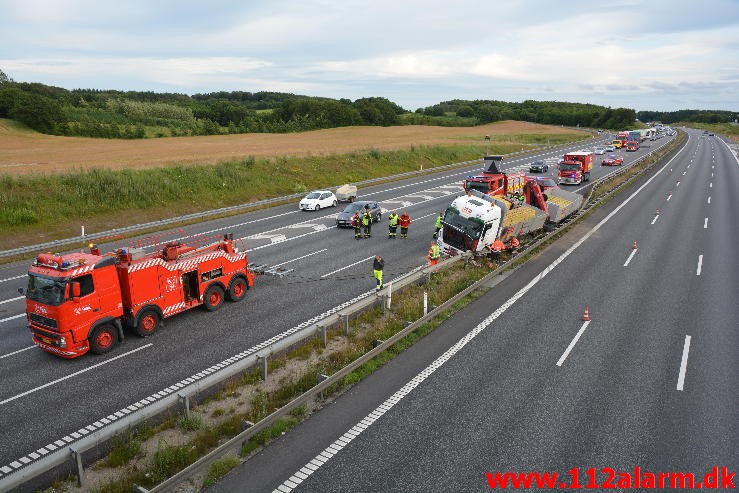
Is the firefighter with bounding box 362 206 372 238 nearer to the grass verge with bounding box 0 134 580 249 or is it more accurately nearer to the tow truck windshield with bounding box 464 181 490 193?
the tow truck windshield with bounding box 464 181 490 193

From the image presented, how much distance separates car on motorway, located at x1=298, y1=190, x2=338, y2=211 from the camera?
36906 millimetres

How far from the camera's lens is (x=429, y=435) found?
1012cm

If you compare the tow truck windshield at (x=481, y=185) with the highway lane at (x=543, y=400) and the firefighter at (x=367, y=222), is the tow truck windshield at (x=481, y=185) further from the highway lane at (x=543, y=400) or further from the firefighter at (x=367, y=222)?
the highway lane at (x=543, y=400)

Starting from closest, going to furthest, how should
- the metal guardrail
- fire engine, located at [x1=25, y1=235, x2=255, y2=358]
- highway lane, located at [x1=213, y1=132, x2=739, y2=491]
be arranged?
highway lane, located at [x1=213, y1=132, x2=739, y2=491] < fire engine, located at [x1=25, y1=235, x2=255, y2=358] < the metal guardrail

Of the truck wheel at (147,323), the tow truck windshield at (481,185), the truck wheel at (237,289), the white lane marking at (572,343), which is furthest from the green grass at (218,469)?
the tow truck windshield at (481,185)

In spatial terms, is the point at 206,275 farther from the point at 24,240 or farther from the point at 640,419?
the point at 24,240

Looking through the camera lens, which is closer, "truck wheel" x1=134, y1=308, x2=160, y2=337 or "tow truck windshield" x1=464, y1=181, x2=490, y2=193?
"truck wheel" x1=134, y1=308, x2=160, y2=337

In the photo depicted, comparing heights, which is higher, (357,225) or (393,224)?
(393,224)

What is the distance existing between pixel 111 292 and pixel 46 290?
5.15ft

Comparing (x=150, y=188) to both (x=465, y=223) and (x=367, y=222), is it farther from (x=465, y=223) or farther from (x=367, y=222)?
(x=465, y=223)

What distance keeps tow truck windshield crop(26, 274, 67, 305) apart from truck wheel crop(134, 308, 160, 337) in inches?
93.0

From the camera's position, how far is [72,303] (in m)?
Result: 13.3

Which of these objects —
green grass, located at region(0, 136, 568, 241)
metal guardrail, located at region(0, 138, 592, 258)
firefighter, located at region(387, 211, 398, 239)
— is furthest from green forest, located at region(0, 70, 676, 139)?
firefighter, located at region(387, 211, 398, 239)

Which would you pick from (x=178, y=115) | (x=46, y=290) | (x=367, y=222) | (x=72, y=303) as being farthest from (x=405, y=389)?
(x=178, y=115)
